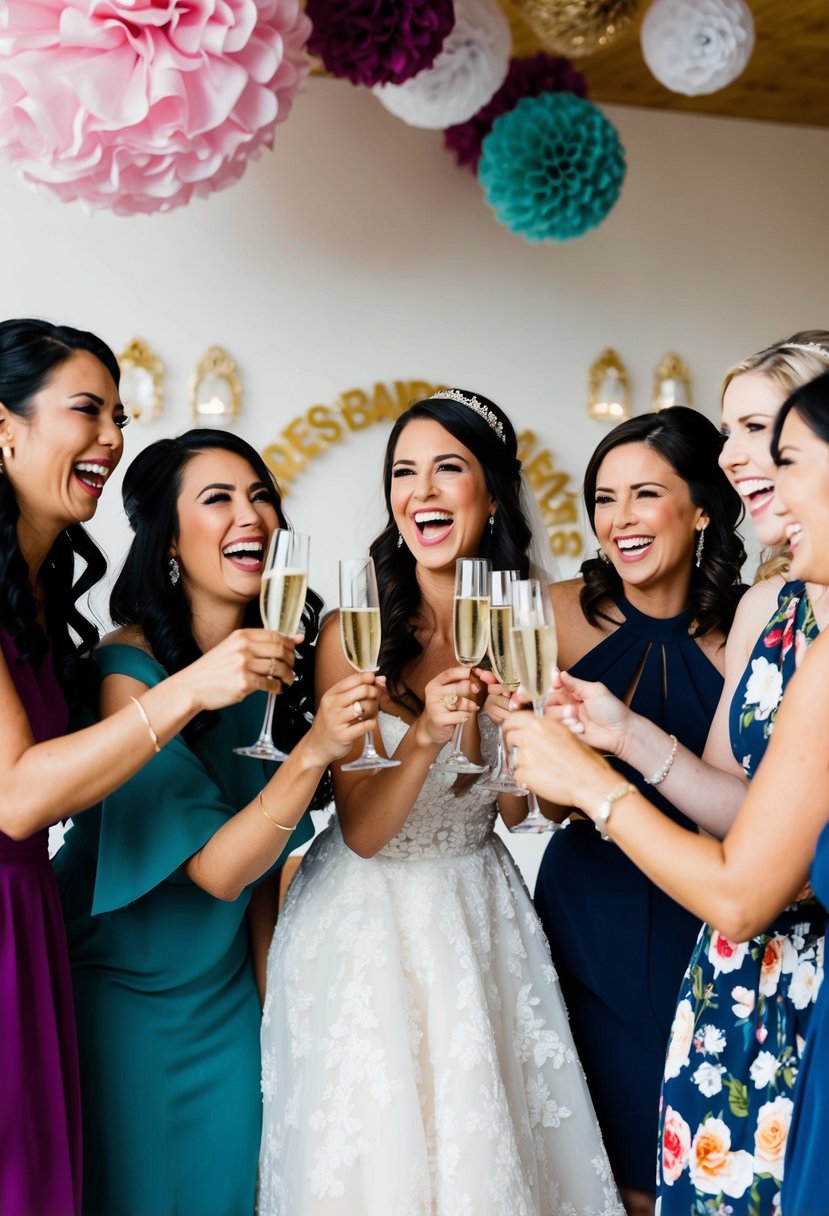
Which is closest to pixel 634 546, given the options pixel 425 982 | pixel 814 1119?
pixel 425 982

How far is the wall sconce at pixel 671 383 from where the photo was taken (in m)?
5.74

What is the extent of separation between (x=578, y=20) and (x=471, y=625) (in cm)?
179

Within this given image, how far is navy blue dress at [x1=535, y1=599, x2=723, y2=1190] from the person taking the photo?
262 cm

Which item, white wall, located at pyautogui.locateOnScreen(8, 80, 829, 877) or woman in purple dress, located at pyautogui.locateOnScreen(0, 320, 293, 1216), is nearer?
woman in purple dress, located at pyautogui.locateOnScreen(0, 320, 293, 1216)

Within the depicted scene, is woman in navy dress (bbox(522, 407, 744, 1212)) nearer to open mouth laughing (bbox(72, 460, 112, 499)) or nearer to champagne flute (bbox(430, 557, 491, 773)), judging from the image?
champagne flute (bbox(430, 557, 491, 773))

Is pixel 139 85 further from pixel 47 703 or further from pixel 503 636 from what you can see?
pixel 503 636

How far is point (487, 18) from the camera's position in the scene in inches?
152

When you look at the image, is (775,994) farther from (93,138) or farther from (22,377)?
(93,138)

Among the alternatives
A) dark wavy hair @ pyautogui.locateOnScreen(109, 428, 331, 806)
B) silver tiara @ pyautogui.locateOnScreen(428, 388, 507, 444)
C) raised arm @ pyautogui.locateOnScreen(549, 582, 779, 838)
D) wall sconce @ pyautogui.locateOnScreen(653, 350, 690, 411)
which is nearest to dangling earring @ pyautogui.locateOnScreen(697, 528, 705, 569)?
silver tiara @ pyautogui.locateOnScreen(428, 388, 507, 444)

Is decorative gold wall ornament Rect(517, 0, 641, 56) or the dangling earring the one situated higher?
Answer: decorative gold wall ornament Rect(517, 0, 641, 56)

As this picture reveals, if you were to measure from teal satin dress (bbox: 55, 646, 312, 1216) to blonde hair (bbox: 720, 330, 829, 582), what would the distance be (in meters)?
1.17

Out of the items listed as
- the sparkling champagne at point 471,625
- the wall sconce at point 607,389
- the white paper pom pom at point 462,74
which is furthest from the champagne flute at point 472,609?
the wall sconce at point 607,389

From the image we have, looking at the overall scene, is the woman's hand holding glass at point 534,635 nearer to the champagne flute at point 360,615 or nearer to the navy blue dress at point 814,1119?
the champagne flute at point 360,615

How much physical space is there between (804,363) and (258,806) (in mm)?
1191
